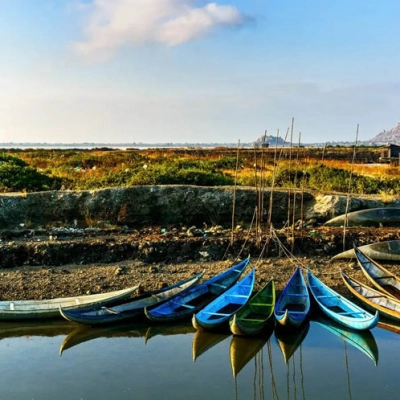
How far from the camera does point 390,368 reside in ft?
30.2

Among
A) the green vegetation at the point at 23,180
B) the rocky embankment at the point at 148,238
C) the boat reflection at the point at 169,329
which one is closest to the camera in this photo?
the boat reflection at the point at 169,329

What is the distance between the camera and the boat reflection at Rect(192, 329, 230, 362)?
10.1 meters

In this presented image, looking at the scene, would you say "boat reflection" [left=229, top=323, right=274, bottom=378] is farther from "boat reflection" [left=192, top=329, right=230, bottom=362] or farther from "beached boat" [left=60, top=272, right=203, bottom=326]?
"beached boat" [left=60, top=272, right=203, bottom=326]

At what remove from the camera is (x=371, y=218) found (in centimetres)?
1777

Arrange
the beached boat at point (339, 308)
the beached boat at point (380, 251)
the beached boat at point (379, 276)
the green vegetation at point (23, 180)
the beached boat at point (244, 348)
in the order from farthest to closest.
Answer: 1. the green vegetation at point (23, 180)
2. the beached boat at point (380, 251)
3. the beached boat at point (379, 276)
4. the beached boat at point (339, 308)
5. the beached boat at point (244, 348)

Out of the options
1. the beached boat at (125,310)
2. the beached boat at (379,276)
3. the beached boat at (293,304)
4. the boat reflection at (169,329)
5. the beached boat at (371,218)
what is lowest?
the boat reflection at (169,329)

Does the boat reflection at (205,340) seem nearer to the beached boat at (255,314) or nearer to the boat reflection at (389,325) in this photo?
the beached boat at (255,314)

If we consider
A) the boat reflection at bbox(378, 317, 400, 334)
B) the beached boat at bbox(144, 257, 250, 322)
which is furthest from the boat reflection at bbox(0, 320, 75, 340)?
the boat reflection at bbox(378, 317, 400, 334)

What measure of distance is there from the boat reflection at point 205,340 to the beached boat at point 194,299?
0.59m

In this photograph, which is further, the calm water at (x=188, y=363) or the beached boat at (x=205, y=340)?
the beached boat at (x=205, y=340)

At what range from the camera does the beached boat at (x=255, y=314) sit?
390 inches

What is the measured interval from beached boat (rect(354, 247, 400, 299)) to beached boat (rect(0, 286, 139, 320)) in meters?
5.26

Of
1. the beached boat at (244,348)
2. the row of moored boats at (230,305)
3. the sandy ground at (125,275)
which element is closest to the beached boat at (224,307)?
the row of moored boats at (230,305)

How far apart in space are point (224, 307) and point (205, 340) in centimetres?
103
